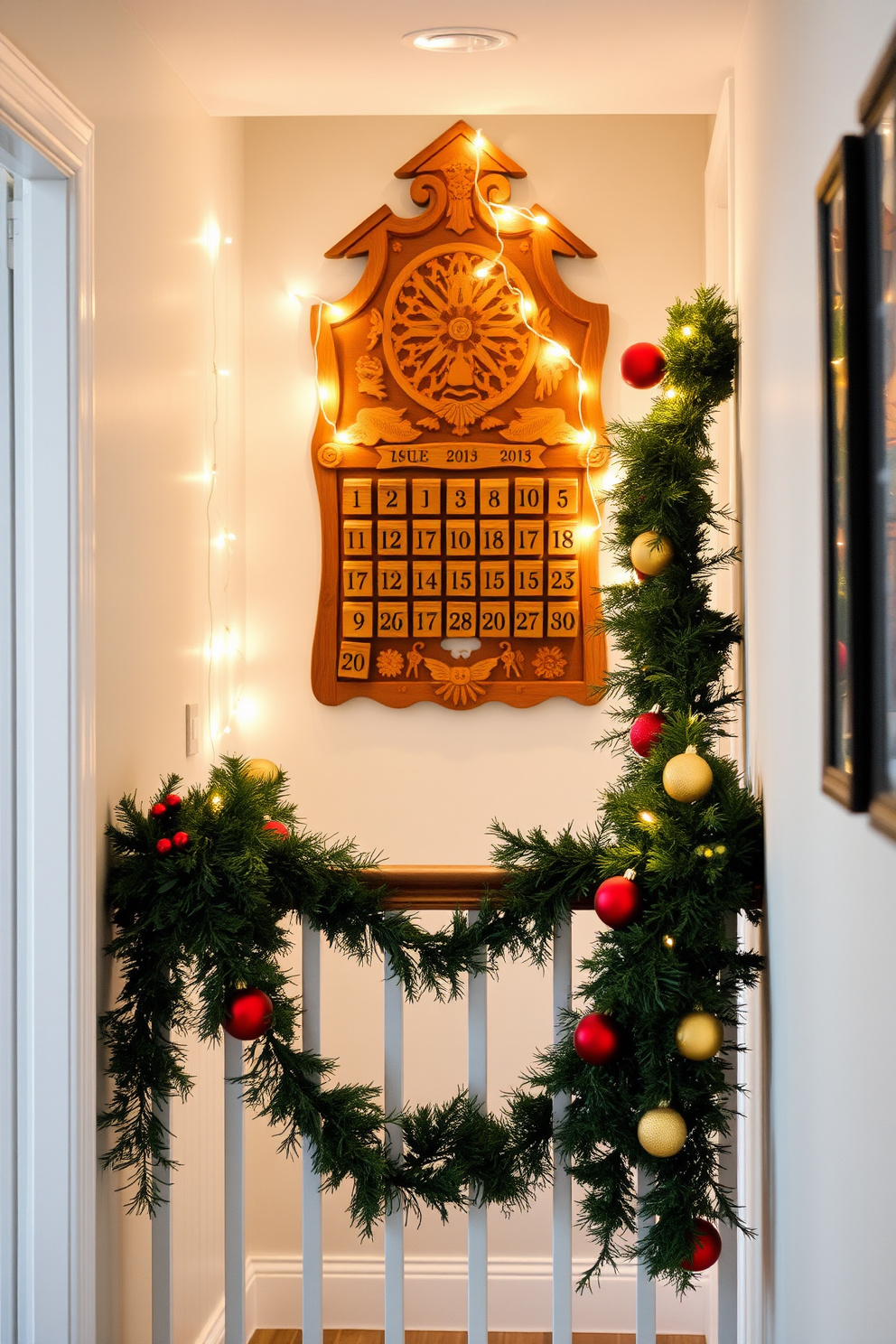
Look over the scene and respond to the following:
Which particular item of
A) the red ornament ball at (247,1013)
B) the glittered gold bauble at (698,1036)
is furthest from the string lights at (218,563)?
the glittered gold bauble at (698,1036)

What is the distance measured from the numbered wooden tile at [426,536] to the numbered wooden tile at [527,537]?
0.19m

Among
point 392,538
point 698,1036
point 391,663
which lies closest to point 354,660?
point 391,663

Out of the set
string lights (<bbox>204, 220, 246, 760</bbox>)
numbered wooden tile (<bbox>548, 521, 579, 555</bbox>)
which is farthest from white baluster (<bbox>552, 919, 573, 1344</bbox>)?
numbered wooden tile (<bbox>548, 521, 579, 555</bbox>)

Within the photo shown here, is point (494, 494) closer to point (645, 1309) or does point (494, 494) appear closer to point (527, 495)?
point (527, 495)

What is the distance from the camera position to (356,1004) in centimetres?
303

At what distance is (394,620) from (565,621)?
419 mm

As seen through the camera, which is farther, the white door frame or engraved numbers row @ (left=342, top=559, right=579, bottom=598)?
engraved numbers row @ (left=342, top=559, right=579, bottom=598)

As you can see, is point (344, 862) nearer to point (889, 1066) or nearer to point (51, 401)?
point (51, 401)

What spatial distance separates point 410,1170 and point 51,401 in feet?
4.20

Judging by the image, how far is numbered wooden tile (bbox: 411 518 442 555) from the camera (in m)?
2.97

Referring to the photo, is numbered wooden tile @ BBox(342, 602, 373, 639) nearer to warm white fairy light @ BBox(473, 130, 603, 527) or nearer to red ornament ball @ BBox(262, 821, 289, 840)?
warm white fairy light @ BBox(473, 130, 603, 527)

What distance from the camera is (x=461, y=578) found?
297 cm

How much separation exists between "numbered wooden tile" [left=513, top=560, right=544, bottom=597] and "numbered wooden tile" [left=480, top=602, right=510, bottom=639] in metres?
0.05

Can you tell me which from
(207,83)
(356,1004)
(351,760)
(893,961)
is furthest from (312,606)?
(893,961)
